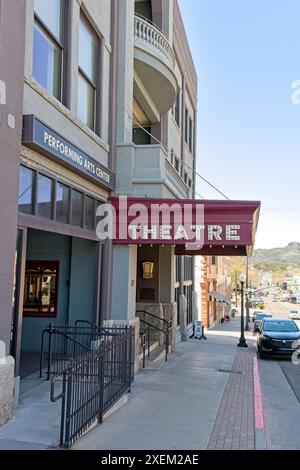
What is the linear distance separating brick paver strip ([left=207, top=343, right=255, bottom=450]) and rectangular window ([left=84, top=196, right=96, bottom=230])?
4634 millimetres

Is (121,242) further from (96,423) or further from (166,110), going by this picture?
(166,110)

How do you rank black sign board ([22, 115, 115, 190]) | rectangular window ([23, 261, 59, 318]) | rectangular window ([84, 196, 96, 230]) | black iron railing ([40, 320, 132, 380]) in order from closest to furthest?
black sign board ([22, 115, 115, 190]), black iron railing ([40, 320, 132, 380]), rectangular window ([84, 196, 96, 230]), rectangular window ([23, 261, 59, 318])

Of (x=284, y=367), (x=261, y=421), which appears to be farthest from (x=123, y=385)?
(x=284, y=367)

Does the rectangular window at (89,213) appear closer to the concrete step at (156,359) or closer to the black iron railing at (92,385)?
the black iron railing at (92,385)

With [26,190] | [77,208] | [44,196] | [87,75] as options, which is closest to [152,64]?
[87,75]

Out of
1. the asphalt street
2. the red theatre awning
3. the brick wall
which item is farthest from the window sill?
the asphalt street

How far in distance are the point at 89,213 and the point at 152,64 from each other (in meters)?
5.79

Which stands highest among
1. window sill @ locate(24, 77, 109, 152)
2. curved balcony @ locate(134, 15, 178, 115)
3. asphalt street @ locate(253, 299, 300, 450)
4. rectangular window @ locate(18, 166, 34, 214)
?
curved balcony @ locate(134, 15, 178, 115)

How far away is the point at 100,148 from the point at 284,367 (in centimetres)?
974

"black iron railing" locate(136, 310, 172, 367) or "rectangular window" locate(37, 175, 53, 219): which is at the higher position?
"rectangular window" locate(37, 175, 53, 219)

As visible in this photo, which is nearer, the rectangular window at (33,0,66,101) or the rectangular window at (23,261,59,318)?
the rectangular window at (33,0,66,101)

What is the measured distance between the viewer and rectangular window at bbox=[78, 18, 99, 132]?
991 cm

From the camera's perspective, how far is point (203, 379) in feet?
36.6

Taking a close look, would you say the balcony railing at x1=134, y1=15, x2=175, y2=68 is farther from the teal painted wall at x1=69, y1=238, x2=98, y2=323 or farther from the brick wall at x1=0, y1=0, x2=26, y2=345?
the brick wall at x1=0, y1=0, x2=26, y2=345
